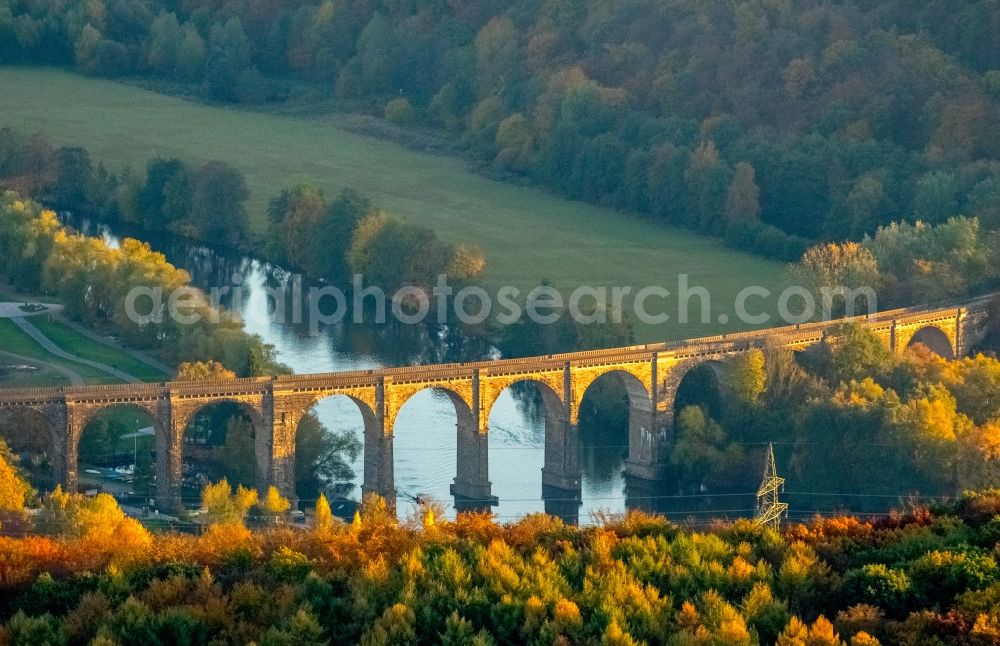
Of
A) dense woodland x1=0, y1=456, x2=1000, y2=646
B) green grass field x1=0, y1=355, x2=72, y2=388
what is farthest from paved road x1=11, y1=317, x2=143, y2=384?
dense woodland x1=0, y1=456, x2=1000, y2=646

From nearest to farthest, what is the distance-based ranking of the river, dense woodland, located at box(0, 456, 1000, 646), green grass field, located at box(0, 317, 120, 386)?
dense woodland, located at box(0, 456, 1000, 646), the river, green grass field, located at box(0, 317, 120, 386)

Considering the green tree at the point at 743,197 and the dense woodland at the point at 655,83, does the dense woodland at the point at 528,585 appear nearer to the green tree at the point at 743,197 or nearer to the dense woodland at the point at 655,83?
the dense woodland at the point at 655,83

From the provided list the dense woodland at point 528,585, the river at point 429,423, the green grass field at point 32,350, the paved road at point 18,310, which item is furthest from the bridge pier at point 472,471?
the paved road at point 18,310

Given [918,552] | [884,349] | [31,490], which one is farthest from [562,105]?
[918,552]

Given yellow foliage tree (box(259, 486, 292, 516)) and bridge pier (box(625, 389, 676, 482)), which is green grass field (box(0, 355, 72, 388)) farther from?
bridge pier (box(625, 389, 676, 482))

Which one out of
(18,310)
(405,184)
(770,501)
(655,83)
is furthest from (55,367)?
(655,83)

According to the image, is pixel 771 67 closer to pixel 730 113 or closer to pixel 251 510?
pixel 730 113
